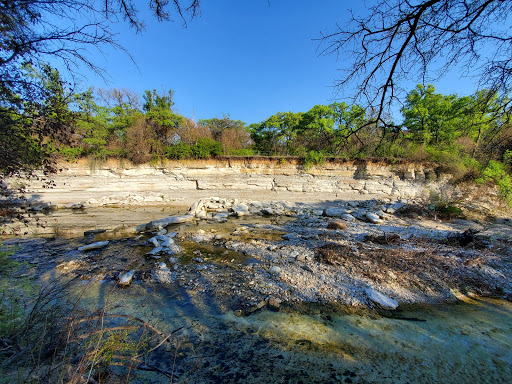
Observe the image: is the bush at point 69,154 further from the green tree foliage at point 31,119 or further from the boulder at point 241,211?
the boulder at point 241,211

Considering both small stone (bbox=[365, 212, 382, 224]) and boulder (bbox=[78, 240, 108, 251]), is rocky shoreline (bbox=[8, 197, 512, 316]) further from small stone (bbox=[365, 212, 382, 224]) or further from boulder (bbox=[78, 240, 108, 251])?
small stone (bbox=[365, 212, 382, 224])

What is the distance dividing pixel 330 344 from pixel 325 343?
0.06 meters

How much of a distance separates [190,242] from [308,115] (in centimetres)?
1860

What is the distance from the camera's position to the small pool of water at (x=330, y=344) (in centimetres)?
224

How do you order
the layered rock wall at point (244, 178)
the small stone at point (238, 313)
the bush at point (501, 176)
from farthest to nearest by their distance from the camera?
1. the layered rock wall at point (244, 178)
2. the bush at point (501, 176)
3. the small stone at point (238, 313)

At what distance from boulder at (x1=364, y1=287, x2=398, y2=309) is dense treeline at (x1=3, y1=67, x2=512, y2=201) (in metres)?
2.59

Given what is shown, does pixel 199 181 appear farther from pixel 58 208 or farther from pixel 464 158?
pixel 464 158

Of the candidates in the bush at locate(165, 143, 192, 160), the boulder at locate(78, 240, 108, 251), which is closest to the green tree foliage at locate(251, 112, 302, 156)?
the bush at locate(165, 143, 192, 160)

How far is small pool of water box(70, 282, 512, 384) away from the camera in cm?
224

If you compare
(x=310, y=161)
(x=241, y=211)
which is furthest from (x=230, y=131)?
(x=241, y=211)

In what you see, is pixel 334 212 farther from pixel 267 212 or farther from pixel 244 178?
pixel 244 178

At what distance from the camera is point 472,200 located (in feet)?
40.1

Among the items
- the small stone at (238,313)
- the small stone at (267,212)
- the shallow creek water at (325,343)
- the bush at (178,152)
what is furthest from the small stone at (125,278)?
the bush at (178,152)

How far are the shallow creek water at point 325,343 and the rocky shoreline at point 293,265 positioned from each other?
0.30 metres
